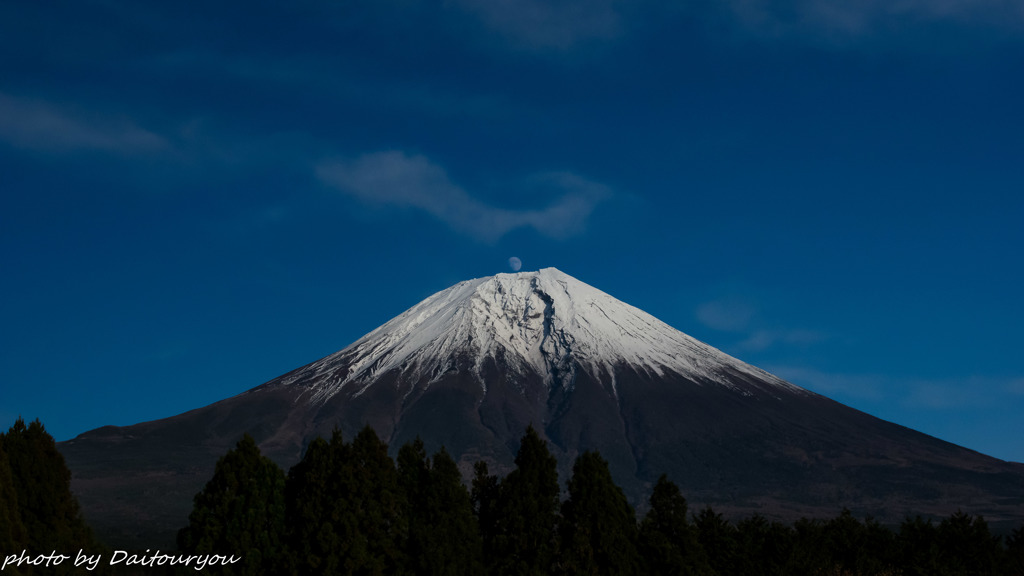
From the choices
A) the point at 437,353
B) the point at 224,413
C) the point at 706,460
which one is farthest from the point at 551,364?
the point at 224,413

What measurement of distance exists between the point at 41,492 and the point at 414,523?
13.2m

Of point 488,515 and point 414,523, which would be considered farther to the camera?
point 488,515

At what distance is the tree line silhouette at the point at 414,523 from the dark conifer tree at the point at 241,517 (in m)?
0.05

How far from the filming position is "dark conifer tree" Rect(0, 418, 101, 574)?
3316 centimetres

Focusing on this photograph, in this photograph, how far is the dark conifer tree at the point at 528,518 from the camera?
125 ft

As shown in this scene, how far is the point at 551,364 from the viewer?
631 ft

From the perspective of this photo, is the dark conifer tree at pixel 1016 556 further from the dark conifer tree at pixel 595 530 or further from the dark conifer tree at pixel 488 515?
the dark conifer tree at pixel 488 515

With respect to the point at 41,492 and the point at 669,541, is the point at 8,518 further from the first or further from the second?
the point at 669,541

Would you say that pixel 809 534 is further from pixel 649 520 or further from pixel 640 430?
pixel 640 430

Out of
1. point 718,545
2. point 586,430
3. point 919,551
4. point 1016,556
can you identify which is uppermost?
point 586,430

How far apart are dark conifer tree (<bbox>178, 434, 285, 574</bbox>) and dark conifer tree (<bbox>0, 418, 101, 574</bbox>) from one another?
3540mm

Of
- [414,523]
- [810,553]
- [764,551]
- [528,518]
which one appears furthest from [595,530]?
[810,553]

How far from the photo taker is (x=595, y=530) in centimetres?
3862

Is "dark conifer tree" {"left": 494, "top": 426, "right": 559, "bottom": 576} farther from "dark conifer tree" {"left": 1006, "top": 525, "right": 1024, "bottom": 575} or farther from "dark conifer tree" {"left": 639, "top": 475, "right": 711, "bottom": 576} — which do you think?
"dark conifer tree" {"left": 1006, "top": 525, "right": 1024, "bottom": 575}
